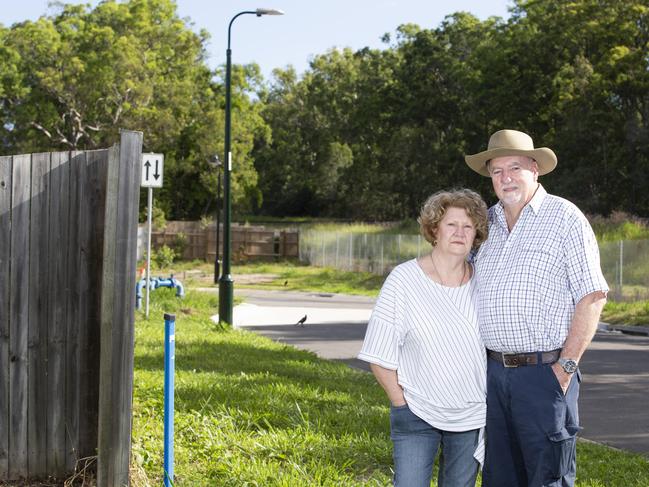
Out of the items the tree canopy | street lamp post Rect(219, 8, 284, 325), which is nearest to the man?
street lamp post Rect(219, 8, 284, 325)

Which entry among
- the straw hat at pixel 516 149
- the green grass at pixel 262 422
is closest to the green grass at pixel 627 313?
the green grass at pixel 262 422

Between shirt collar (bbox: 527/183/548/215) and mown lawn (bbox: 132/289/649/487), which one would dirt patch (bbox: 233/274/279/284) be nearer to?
mown lawn (bbox: 132/289/649/487)

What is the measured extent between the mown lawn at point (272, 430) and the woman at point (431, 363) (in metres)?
1.37

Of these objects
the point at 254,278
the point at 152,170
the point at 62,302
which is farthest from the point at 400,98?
the point at 62,302

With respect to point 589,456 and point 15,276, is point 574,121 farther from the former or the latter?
point 15,276

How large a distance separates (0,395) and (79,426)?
0.47 m

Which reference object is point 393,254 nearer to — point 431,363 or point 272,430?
point 272,430

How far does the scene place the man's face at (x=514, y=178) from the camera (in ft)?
14.1

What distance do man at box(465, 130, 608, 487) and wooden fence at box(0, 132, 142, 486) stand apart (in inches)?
79.5

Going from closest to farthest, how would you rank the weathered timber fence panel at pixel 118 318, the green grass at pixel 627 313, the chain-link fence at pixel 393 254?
the weathered timber fence panel at pixel 118 318 < the green grass at pixel 627 313 < the chain-link fence at pixel 393 254

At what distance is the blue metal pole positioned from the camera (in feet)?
15.6

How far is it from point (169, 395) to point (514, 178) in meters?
2.12

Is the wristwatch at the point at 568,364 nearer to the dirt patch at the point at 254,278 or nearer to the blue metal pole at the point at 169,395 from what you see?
the blue metal pole at the point at 169,395

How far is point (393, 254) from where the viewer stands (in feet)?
123
